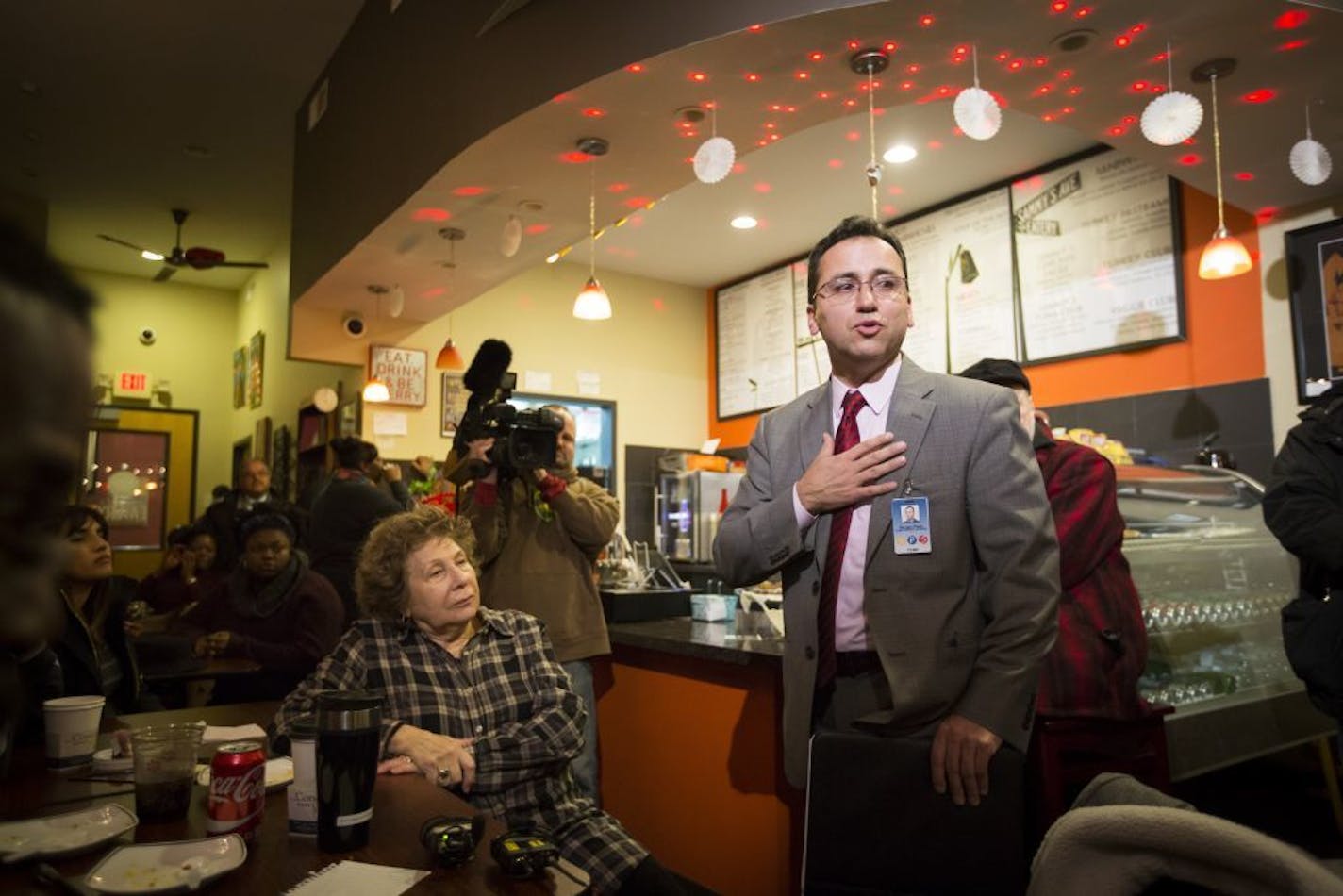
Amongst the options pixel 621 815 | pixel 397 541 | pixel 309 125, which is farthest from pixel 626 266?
pixel 397 541

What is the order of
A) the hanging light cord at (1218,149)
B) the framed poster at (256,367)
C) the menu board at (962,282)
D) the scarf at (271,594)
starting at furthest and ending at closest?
the framed poster at (256,367), the menu board at (962,282), the scarf at (271,594), the hanging light cord at (1218,149)

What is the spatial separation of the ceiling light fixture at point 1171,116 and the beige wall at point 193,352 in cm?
912

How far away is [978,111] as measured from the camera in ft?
9.09

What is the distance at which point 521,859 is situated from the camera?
3.51 ft

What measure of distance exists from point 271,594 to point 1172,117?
145 inches

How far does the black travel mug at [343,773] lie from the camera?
1.17 metres

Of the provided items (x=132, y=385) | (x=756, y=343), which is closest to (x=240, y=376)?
(x=132, y=385)

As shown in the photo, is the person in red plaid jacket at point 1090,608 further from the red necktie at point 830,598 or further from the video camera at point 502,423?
the video camera at point 502,423

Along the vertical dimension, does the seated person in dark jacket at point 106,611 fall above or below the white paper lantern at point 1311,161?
below

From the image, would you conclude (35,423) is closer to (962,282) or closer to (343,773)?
(343,773)

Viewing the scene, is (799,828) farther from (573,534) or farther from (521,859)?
(521,859)

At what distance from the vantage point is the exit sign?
871cm

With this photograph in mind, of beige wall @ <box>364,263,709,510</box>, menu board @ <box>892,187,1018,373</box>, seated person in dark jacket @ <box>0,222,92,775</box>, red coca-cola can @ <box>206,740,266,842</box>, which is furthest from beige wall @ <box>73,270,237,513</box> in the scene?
seated person in dark jacket @ <box>0,222,92,775</box>

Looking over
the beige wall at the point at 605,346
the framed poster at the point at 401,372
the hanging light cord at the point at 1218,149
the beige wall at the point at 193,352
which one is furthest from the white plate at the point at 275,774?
the beige wall at the point at 193,352
